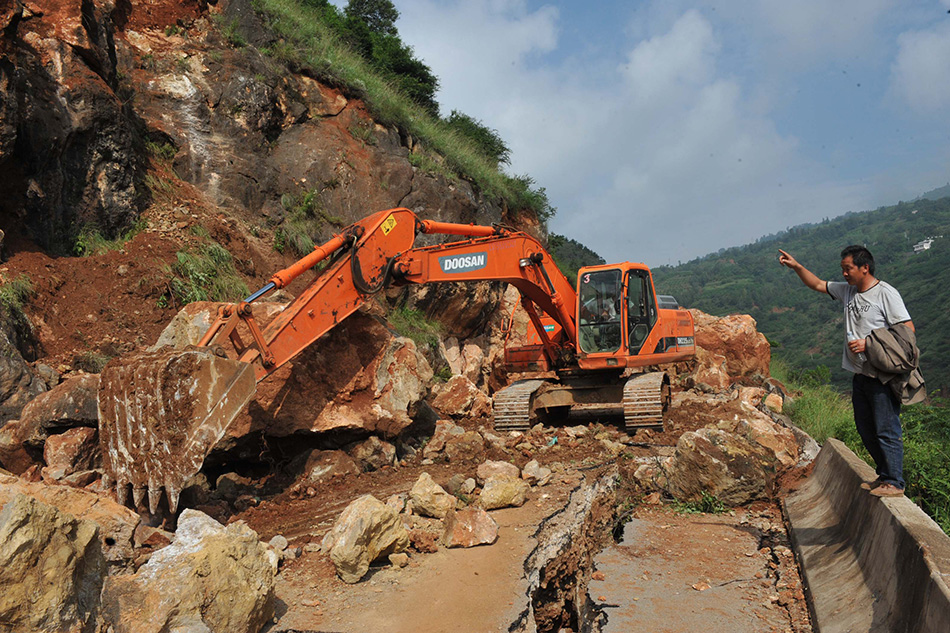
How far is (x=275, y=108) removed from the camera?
12836 millimetres

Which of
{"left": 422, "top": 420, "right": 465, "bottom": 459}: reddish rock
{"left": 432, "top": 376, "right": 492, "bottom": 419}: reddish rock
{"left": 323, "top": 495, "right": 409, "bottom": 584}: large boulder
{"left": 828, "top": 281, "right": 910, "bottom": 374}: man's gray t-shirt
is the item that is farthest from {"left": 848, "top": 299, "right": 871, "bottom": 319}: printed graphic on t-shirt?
{"left": 432, "top": 376, "right": 492, "bottom": 419}: reddish rock

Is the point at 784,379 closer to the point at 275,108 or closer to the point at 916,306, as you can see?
the point at 275,108

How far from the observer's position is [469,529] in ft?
15.1

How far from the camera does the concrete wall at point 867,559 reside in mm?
2709

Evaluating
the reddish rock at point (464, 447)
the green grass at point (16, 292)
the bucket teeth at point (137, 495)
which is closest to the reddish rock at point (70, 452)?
the bucket teeth at point (137, 495)

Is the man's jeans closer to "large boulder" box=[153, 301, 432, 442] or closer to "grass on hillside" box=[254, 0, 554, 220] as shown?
"large boulder" box=[153, 301, 432, 442]

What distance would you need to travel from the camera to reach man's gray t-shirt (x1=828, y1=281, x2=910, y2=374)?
12.7ft

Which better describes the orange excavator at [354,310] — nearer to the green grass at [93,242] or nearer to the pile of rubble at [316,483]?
the pile of rubble at [316,483]

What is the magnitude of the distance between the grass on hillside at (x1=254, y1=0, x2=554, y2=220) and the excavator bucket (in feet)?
35.1

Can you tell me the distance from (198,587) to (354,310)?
3805 mm

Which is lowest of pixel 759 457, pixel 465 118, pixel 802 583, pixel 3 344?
pixel 802 583

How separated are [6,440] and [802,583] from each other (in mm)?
6243

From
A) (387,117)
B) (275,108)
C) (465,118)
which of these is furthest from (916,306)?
(275,108)

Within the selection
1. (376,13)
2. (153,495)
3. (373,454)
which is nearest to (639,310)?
(373,454)
